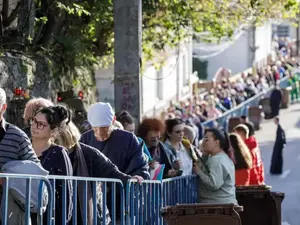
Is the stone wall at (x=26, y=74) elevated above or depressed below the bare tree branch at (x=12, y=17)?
below

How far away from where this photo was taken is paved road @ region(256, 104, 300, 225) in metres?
18.8

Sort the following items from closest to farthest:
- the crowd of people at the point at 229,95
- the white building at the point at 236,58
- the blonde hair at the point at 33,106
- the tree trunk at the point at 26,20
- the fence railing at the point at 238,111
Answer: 1. the blonde hair at the point at 33,106
2. the tree trunk at the point at 26,20
3. the fence railing at the point at 238,111
4. the crowd of people at the point at 229,95
5. the white building at the point at 236,58

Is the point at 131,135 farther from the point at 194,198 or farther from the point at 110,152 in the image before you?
the point at 194,198

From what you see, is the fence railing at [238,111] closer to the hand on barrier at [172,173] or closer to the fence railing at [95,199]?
the hand on barrier at [172,173]

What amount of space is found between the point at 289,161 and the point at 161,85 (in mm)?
12747

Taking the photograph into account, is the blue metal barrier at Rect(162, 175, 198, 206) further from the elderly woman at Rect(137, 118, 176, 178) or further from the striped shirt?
the striped shirt

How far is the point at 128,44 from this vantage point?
44.1 ft

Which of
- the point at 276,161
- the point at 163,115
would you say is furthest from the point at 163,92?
the point at 276,161

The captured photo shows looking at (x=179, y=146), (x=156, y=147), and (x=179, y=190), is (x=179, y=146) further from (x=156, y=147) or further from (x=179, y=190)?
(x=179, y=190)

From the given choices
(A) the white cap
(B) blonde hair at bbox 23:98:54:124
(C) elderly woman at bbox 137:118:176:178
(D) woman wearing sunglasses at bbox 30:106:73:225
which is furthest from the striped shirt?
(C) elderly woman at bbox 137:118:176:178

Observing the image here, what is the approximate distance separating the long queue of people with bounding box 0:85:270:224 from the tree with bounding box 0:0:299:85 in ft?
9.48

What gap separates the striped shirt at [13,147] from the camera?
26.0 ft

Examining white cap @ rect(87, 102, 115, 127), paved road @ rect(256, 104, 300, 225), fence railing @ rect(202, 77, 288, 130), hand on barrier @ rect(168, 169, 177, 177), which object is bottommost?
paved road @ rect(256, 104, 300, 225)

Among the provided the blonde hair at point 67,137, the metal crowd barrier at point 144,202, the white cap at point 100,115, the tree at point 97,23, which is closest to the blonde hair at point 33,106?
the white cap at point 100,115
